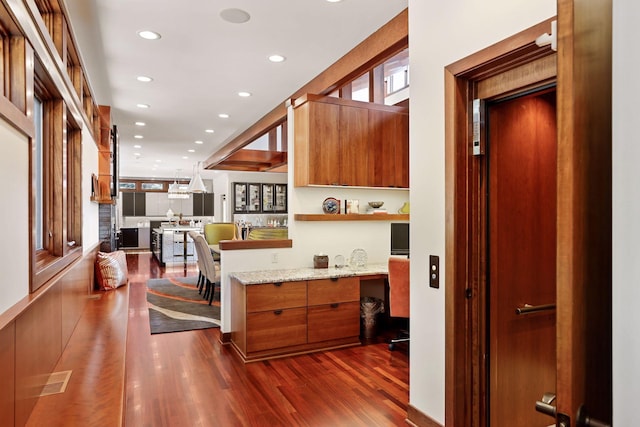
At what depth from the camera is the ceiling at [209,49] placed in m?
3.08

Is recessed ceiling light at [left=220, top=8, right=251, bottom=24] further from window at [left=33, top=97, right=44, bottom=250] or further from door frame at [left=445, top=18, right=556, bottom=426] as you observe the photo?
door frame at [left=445, top=18, right=556, bottom=426]

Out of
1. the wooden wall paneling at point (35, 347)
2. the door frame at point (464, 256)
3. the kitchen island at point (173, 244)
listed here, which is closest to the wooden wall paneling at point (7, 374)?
the wooden wall paneling at point (35, 347)

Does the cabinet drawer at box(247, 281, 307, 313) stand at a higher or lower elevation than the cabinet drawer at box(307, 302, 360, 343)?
higher

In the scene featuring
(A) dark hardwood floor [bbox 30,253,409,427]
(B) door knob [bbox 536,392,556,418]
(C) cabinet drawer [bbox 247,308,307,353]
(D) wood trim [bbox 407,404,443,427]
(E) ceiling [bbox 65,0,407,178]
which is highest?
(E) ceiling [bbox 65,0,407,178]

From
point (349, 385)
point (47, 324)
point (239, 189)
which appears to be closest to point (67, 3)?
point (47, 324)

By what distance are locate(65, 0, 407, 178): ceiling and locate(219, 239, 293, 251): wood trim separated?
1753 mm

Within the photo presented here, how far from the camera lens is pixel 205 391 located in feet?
10.0

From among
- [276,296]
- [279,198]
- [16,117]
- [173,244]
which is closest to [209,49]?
[276,296]

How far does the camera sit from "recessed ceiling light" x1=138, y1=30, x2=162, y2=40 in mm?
3459

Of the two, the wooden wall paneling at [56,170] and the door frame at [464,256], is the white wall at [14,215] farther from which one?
the door frame at [464,256]

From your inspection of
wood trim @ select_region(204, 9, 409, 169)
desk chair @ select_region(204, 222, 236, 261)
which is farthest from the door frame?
desk chair @ select_region(204, 222, 236, 261)

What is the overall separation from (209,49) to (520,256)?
3.08 meters

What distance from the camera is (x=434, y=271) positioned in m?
2.41
